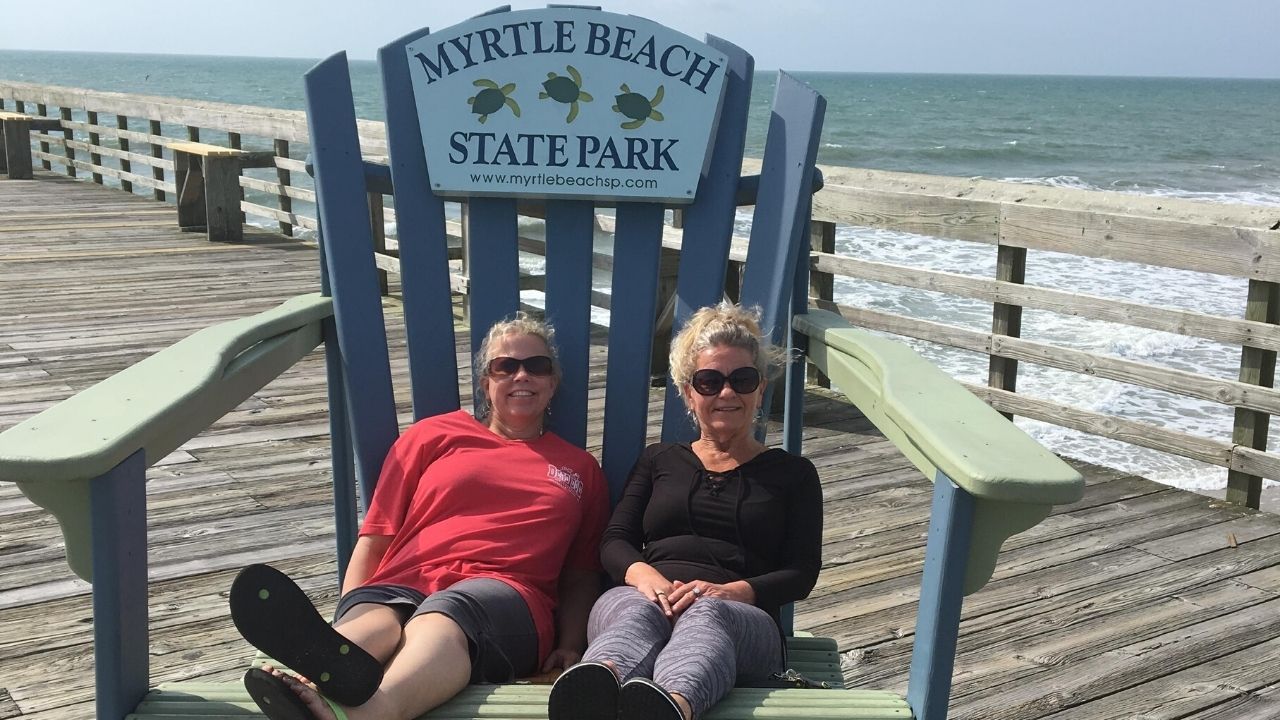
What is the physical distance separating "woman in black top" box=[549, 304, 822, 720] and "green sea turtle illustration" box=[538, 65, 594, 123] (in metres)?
0.40

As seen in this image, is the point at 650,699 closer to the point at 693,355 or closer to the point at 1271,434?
the point at 693,355

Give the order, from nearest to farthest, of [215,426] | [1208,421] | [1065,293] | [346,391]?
[346,391], [1065,293], [215,426], [1208,421]

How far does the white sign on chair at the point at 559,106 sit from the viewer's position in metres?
1.87

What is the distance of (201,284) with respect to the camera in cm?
594

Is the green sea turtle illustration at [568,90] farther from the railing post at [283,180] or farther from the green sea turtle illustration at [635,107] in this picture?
the railing post at [283,180]

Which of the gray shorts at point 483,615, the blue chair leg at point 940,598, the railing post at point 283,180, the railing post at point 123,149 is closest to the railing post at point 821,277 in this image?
the gray shorts at point 483,615

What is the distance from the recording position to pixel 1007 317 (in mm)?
3664

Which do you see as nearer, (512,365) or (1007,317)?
(512,365)

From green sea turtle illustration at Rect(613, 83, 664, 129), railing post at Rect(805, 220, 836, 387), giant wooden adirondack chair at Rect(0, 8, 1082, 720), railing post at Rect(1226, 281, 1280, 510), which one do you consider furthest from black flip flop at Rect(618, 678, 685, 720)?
railing post at Rect(805, 220, 836, 387)

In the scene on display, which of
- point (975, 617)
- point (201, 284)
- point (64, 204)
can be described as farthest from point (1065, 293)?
point (64, 204)

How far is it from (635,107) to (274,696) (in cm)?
103

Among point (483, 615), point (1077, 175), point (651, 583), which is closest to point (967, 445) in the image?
point (651, 583)

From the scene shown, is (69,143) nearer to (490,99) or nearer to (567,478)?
(490,99)

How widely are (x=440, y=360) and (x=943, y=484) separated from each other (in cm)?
94
